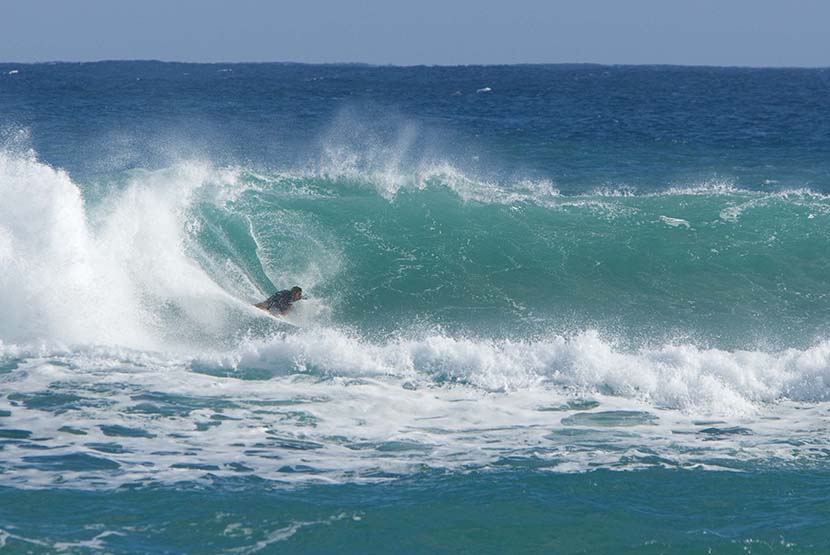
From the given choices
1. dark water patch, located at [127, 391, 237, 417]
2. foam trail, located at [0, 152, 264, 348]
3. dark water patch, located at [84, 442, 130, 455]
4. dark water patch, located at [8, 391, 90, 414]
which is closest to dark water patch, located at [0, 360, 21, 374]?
foam trail, located at [0, 152, 264, 348]

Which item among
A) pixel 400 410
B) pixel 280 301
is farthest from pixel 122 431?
pixel 280 301

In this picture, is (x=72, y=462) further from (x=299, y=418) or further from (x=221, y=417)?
(x=299, y=418)

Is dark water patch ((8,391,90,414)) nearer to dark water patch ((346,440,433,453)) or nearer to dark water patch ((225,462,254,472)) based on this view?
dark water patch ((225,462,254,472))

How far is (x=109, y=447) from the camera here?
10789mm

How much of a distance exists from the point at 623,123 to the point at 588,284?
92.7 ft

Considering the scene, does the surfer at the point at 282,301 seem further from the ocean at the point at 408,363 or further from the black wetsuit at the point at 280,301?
the ocean at the point at 408,363

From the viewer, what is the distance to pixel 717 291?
58.9 ft

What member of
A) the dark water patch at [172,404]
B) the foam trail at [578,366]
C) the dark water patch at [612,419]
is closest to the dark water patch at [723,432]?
the dark water patch at [612,419]

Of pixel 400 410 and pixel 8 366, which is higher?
pixel 8 366

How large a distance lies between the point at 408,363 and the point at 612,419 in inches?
113

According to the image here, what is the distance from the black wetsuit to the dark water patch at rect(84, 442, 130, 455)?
18.6ft

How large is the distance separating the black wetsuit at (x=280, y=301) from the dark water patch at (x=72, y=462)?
6.00 meters

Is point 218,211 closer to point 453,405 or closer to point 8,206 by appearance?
point 8,206

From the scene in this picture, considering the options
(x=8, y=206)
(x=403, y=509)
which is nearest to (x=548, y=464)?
(x=403, y=509)
